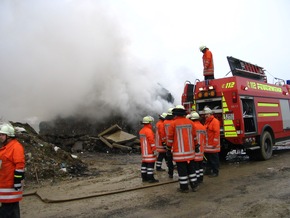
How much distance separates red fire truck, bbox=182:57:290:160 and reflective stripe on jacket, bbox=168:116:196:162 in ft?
8.50

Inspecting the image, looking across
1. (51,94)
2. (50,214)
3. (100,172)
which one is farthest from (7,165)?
(51,94)

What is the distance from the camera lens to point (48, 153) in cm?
896

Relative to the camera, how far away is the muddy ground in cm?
Result: 480

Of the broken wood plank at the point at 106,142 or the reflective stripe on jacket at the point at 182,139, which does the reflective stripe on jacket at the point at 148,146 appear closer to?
the reflective stripe on jacket at the point at 182,139

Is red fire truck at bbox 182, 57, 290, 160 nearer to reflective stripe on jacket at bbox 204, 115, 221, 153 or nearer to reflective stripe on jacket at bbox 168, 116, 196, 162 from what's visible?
reflective stripe on jacket at bbox 204, 115, 221, 153

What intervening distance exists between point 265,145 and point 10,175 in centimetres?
Result: 770

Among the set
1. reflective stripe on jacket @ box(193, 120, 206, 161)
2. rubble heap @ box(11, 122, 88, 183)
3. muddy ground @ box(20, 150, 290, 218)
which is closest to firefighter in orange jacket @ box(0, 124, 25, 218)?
muddy ground @ box(20, 150, 290, 218)

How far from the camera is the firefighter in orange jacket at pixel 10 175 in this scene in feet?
13.2

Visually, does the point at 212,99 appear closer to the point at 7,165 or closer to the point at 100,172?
the point at 100,172

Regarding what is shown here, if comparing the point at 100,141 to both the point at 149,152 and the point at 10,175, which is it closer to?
the point at 149,152

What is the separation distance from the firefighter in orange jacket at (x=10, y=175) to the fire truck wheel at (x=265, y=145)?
7.08 metres

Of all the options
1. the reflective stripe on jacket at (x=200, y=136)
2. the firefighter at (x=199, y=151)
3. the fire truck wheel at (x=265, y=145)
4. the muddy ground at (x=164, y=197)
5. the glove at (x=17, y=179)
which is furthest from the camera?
the fire truck wheel at (x=265, y=145)

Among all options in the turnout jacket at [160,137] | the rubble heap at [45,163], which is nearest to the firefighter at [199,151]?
the turnout jacket at [160,137]

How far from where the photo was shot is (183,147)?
603 centimetres
